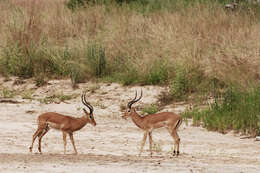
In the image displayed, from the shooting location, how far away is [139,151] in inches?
427

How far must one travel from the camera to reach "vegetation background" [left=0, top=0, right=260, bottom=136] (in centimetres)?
1392

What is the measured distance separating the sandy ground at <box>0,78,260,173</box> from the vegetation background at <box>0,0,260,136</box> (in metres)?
0.48

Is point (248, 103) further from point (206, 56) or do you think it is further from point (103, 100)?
point (103, 100)

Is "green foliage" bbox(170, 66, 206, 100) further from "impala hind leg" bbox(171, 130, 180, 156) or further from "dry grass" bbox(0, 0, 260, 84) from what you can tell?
"impala hind leg" bbox(171, 130, 180, 156)

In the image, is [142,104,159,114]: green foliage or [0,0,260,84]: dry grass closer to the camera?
[142,104,159,114]: green foliage

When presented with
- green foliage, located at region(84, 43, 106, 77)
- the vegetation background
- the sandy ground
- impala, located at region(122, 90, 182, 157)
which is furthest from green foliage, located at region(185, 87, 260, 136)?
green foliage, located at region(84, 43, 106, 77)

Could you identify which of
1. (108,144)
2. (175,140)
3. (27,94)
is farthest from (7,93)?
(175,140)

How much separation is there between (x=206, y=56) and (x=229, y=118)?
2.91 metres

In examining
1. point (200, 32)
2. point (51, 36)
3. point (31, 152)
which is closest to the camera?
point (31, 152)

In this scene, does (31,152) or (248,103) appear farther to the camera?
(248,103)

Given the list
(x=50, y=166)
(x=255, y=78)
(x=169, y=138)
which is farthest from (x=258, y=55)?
(x=50, y=166)

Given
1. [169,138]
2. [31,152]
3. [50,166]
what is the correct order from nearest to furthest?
[50,166]
[31,152]
[169,138]

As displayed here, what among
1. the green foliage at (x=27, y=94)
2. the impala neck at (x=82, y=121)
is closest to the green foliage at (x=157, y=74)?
the green foliage at (x=27, y=94)

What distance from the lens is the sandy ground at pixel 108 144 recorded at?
9156mm
